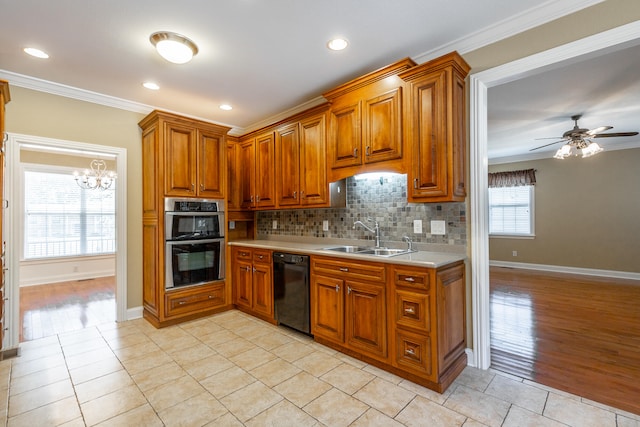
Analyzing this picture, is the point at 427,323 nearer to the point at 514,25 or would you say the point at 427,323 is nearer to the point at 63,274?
the point at 514,25

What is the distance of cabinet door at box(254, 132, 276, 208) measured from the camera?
392cm

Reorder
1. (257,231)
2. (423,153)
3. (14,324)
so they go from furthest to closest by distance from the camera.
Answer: (257,231) → (14,324) → (423,153)

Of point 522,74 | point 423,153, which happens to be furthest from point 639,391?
point 522,74

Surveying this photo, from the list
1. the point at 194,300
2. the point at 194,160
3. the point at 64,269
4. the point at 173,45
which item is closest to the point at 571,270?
the point at 194,300

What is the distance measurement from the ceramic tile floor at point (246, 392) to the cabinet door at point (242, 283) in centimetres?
86

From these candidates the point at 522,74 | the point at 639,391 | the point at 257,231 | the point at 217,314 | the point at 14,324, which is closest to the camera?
the point at 639,391

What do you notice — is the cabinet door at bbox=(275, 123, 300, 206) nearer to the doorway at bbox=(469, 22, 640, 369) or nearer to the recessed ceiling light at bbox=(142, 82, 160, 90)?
the recessed ceiling light at bbox=(142, 82, 160, 90)

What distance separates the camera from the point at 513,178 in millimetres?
7020

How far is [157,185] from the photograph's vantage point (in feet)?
11.3

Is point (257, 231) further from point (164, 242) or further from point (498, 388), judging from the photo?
point (498, 388)

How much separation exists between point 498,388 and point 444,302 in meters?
0.73

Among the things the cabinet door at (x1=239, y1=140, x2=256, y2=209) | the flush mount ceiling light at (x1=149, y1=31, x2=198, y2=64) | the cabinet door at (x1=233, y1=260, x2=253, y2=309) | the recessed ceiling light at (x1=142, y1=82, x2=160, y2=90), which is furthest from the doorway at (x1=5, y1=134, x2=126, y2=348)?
the flush mount ceiling light at (x1=149, y1=31, x2=198, y2=64)

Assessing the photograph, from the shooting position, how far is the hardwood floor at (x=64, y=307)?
348cm

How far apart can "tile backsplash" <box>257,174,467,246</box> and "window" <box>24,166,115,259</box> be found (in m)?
5.19
